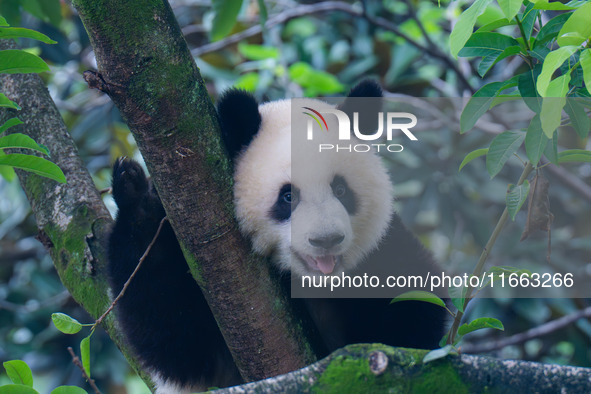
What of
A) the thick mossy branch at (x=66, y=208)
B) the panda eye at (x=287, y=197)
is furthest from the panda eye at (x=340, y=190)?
the thick mossy branch at (x=66, y=208)

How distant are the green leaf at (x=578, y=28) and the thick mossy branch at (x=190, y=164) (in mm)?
1165

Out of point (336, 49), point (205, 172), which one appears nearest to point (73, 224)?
point (205, 172)

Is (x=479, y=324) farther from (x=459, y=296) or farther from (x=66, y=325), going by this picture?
(x=66, y=325)

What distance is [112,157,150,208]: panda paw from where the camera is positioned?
2.46m

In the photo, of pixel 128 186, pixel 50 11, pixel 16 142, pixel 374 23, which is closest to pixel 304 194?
pixel 128 186

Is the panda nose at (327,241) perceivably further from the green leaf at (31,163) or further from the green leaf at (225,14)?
→ the green leaf at (225,14)

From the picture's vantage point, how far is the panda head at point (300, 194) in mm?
2346

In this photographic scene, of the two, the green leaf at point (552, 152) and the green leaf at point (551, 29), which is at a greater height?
the green leaf at point (551, 29)

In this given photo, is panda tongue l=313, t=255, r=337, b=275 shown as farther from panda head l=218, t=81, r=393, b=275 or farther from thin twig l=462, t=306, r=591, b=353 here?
thin twig l=462, t=306, r=591, b=353

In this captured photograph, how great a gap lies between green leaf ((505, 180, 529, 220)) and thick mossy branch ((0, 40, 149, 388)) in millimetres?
1731

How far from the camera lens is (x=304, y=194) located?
2.43 metres

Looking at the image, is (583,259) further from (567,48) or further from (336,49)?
(567,48)

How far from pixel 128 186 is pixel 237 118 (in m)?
0.55

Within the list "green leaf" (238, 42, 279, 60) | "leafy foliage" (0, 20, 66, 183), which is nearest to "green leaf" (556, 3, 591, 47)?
"leafy foliage" (0, 20, 66, 183)
